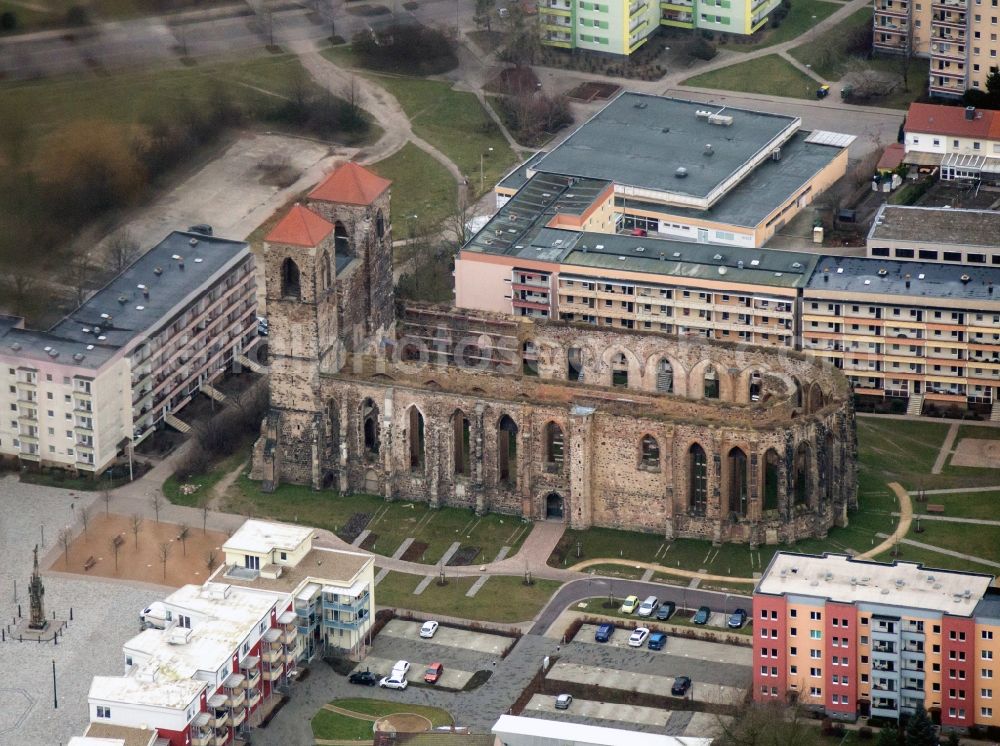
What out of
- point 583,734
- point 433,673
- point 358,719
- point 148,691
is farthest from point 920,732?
point 148,691

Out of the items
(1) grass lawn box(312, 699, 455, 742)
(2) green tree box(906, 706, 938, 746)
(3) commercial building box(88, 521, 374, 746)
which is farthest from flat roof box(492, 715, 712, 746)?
(3) commercial building box(88, 521, 374, 746)

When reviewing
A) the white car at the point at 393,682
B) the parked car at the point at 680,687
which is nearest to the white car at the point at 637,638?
the parked car at the point at 680,687

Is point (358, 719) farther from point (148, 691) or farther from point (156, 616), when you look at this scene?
point (148, 691)

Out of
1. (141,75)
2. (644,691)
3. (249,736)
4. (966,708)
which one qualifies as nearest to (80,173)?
(141,75)

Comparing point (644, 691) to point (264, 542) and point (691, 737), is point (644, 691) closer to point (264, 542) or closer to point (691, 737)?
point (691, 737)

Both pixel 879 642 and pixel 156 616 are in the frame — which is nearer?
pixel 879 642

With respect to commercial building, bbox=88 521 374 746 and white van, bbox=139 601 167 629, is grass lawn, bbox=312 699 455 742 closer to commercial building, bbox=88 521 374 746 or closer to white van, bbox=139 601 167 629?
commercial building, bbox=88 521 374 746
